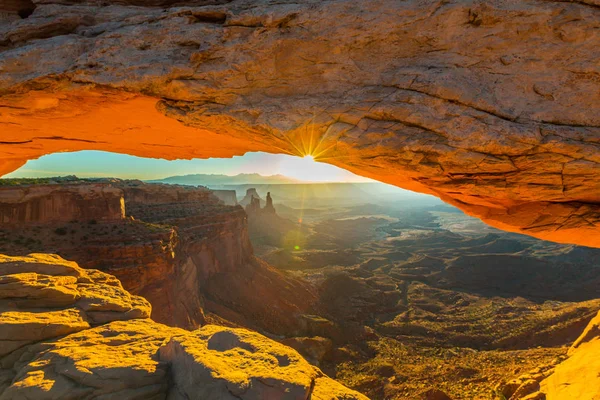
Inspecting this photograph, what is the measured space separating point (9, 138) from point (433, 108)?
13582 millimetres

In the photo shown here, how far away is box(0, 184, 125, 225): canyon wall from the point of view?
64.6 feet

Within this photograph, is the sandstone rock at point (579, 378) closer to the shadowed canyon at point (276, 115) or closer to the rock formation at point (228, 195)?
the shadowed canyon at point (276, 115)

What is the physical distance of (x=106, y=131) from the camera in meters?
10.2

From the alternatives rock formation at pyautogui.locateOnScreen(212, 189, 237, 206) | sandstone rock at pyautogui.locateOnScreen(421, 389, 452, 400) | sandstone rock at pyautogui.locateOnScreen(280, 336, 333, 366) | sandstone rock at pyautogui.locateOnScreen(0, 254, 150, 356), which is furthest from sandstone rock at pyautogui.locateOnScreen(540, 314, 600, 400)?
rock formation at pyautogui.locateOnScreen(212, 189, 237, 206)

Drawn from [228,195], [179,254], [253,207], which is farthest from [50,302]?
[228,195]

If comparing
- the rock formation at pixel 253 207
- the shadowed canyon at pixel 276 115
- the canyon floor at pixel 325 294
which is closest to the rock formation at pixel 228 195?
the rock formation at pixel 253 207

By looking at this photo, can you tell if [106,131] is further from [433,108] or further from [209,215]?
[209,215]

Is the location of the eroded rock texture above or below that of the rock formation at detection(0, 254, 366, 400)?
above

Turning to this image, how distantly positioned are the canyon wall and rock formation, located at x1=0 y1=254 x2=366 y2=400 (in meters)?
16.7

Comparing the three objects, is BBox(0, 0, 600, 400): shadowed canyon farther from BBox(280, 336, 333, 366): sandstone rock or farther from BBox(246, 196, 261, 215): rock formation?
BBox(246, 196, 261, 215): rock formation

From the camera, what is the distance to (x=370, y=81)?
21.8 ft

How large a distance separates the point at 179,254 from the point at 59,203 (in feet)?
33.4

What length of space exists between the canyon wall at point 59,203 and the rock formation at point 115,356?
1670cm

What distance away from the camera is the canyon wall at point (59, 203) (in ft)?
64.6
